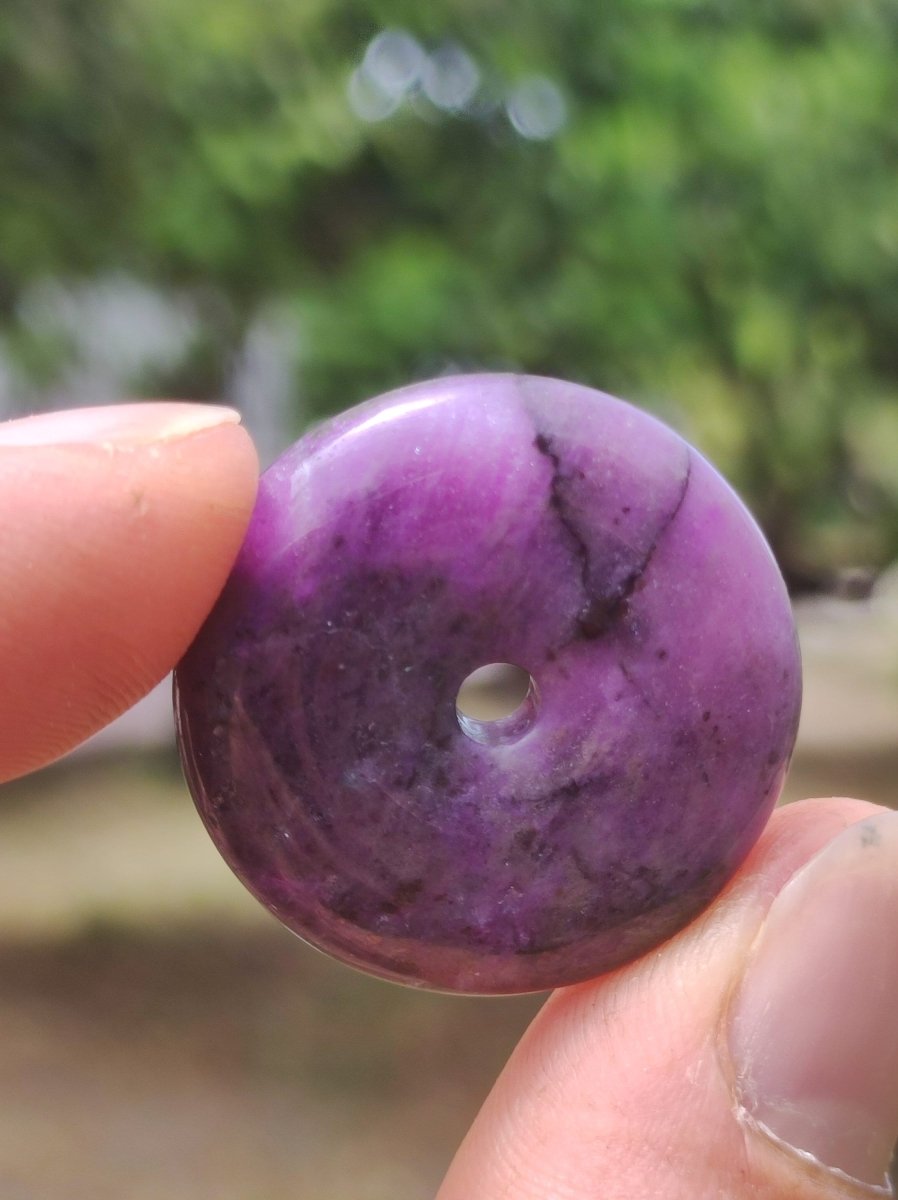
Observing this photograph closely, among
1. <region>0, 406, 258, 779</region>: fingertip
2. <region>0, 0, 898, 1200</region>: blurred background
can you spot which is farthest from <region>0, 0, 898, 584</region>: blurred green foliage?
<region>0, 406, 258, 779</region>: fingertip

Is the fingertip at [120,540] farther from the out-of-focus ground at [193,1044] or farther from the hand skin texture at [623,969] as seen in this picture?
the out-of-focus ground at [193,1044]

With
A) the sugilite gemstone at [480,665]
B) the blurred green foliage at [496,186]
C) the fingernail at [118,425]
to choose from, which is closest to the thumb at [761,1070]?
the sugilite gemstone at [480,665]

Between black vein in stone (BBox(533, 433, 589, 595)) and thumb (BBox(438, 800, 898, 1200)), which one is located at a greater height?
Result: black vein in stone (BBox(533, 433, 589, 595))

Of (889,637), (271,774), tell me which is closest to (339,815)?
(271,774)

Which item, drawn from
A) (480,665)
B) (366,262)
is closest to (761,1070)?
(480,665)

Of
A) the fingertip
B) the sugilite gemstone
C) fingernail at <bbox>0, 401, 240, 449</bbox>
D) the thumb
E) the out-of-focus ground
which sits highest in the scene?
fingernail at <bbox>0, 401, 240, 449</bbox>

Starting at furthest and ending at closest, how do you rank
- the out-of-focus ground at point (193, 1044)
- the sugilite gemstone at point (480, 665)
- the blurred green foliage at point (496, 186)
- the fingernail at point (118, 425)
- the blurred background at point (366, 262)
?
1. the blurred green foliage at point (496, 186)
2. the blurred background at point (366, 262)
3. the out-of-focus ground at point (193, 1044)
4. the fingernail at point (118, 425)
5. the sugilite gemstone at point (480, 665)

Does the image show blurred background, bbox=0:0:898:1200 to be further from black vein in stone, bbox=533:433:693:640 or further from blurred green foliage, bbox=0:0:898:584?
black vein in stone, bbox=533:433:693:640

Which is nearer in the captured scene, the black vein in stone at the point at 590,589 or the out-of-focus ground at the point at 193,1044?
the black vein in stone at the point at 590,589
